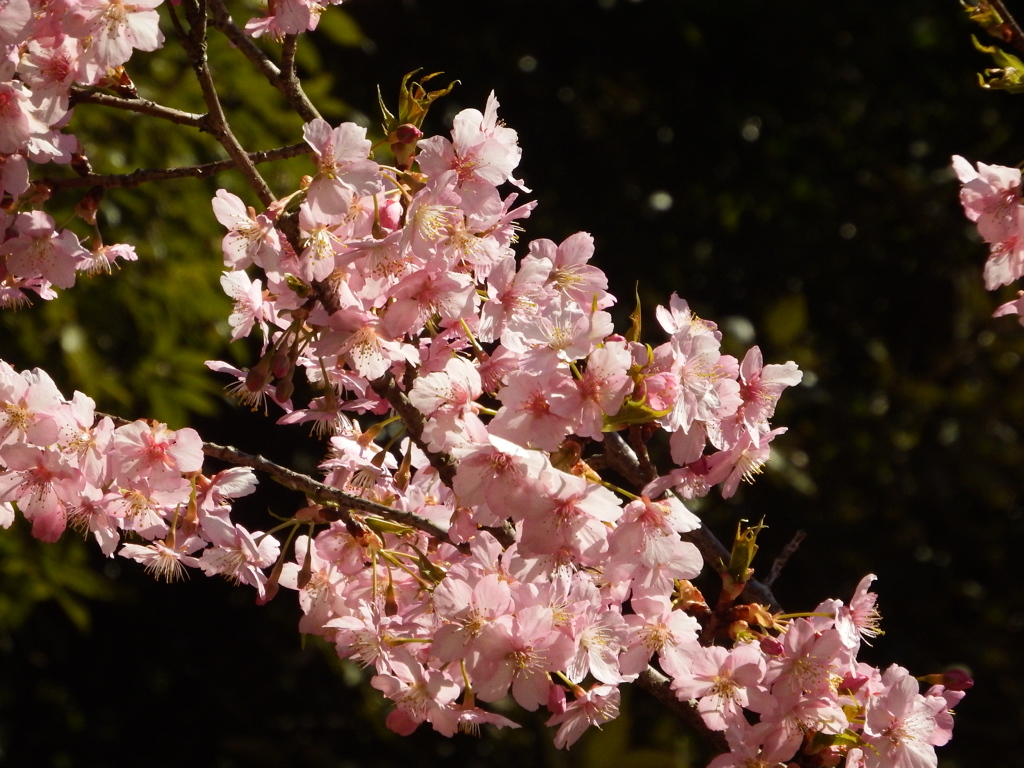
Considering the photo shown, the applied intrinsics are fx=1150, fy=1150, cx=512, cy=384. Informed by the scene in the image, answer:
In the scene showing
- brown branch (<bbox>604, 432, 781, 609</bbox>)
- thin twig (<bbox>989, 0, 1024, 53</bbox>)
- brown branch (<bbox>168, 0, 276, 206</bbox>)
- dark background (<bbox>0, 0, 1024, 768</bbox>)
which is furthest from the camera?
dark background (<bbox>0, 0, 1024, 768</bbox>)

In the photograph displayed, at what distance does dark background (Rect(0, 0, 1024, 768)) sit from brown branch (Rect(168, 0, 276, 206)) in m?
1.70

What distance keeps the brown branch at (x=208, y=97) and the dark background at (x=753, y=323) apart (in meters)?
1.70

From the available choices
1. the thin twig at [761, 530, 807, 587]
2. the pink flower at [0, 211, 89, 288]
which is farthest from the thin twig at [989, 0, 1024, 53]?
the pink flower at [0, 211, 89, 288]

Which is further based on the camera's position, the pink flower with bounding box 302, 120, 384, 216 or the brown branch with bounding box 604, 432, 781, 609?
the brown branch with bounding box 604, 432, 781, 609

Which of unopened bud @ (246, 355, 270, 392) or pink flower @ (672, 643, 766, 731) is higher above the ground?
unopened bud @ (246, 355, 270, 392)

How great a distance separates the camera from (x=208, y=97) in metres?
0.82

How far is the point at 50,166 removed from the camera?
206 cm

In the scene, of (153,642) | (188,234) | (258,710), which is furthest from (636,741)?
(188,234)

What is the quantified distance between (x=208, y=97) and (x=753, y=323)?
2.06 meters

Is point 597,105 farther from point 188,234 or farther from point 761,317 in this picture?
point 188,234

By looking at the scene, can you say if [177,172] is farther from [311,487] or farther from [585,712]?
[585,712]

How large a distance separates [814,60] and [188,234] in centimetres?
156

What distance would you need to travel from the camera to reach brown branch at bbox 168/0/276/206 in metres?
0.82

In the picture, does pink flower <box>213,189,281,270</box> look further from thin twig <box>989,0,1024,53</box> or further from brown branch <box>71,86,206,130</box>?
thin twig <box>989,0,1024,53</box>
